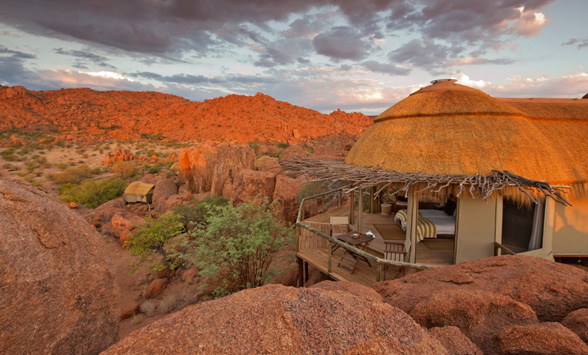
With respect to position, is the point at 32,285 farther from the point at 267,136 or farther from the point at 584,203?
the point at 267,136

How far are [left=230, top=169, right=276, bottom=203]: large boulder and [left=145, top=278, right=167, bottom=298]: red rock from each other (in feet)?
17.7

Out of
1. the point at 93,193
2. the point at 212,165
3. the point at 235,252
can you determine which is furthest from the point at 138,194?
the point at 235,252

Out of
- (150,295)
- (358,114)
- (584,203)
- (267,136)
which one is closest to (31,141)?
(267,136)

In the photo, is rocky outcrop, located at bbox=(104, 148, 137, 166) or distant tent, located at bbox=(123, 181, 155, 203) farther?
rocky outcrop, located at bbox=(104, 148, 137, 166)

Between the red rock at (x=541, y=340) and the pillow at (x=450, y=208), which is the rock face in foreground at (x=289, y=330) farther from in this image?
the pillow at (x=450, y=208)

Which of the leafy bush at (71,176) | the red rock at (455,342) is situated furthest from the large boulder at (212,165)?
the red rock at (455,342)

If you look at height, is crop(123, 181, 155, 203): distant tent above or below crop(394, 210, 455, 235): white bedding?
below

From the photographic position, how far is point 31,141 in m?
37.5

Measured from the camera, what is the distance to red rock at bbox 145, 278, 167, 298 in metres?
9.21

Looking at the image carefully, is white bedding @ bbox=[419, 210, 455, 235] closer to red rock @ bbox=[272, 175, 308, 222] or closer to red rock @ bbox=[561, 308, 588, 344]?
red rock @ bbox=[272, 175, 308, 222]

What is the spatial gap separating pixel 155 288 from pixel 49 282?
23.3 feet

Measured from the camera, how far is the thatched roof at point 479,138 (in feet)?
23.9

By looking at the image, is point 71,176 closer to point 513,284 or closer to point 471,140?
point 471,140

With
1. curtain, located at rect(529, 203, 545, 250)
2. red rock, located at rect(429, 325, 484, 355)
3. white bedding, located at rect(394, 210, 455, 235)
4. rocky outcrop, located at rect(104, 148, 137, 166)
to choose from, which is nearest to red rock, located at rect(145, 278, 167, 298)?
white bedding, located at rect(394, 210, 455, 235)
